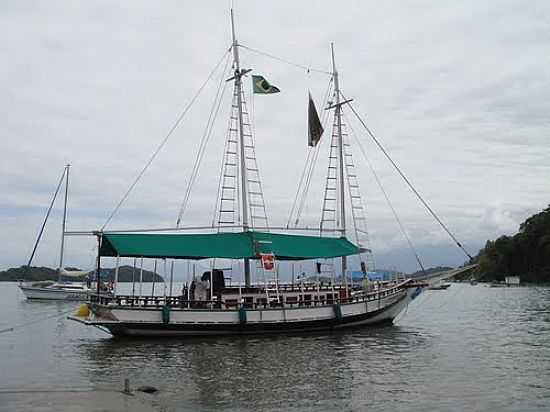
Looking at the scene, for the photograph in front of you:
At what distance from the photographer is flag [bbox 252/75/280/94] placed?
4188 cm

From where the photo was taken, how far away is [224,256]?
1462 inches

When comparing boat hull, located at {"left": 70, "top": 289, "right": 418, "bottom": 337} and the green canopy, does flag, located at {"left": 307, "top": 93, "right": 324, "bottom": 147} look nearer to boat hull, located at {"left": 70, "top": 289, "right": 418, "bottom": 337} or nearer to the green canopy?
the green canopy

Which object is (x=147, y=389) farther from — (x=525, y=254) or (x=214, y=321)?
(x=525, y=254)

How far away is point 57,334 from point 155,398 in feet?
90.1

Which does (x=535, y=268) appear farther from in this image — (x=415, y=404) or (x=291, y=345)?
(x=415, y=404)

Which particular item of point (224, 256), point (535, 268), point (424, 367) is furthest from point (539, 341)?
point (535, 268)

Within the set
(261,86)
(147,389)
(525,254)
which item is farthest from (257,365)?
(525,254)

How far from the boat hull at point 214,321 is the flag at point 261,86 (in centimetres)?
1464

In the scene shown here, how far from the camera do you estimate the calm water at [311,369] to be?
68.5ft

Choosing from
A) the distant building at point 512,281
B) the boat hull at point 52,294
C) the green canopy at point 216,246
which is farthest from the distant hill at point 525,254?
the green canopy at point 216,246

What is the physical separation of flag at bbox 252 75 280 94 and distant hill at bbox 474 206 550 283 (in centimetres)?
11677

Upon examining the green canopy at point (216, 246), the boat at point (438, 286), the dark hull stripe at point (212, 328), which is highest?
the green canopy at point (216, 246)

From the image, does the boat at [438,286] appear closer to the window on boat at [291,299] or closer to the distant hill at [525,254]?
the window on boat at [291,299]

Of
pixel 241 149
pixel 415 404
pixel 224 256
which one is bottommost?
pixel 415 404
